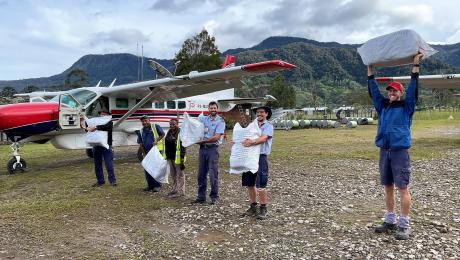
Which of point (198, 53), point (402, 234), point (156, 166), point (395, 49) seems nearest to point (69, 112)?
point (156, 166)

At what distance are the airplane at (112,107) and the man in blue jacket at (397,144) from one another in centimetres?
490

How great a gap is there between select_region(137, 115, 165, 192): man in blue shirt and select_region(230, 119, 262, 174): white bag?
2.57m

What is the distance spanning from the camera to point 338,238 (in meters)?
5.07

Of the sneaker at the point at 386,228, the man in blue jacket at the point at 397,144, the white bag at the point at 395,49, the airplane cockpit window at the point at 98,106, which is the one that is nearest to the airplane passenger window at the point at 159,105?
the airplane cockpit window at the point at 98,106

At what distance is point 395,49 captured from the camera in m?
5.23

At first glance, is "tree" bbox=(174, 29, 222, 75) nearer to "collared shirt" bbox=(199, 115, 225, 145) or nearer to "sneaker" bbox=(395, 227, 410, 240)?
"collared shirt" bbox=(199, 115, 225, 145)

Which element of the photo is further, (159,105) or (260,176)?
(159,105)

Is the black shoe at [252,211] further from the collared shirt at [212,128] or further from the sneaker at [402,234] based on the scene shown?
the sneaker at [402,234]

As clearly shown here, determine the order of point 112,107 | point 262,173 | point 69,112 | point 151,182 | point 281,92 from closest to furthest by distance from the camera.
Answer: point 262,173 → point 151,182 → point 69,112 → point 112,107 → point 281,92

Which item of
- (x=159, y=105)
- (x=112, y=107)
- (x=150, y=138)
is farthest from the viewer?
(x=159, y=105)

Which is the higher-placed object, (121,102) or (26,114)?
(121,102)

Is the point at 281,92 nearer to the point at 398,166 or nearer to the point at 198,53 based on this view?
the point at 198,53

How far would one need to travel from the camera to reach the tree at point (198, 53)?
1443 inches

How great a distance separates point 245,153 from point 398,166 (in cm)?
207
